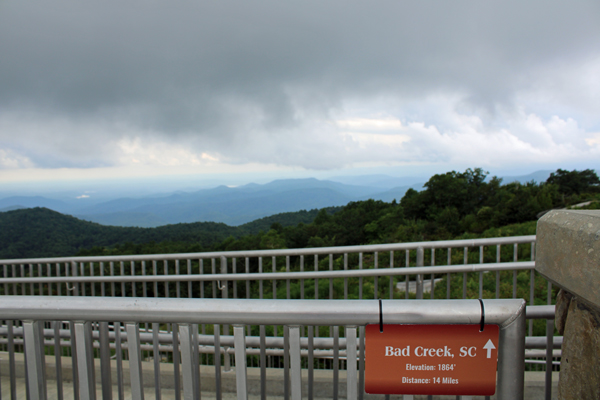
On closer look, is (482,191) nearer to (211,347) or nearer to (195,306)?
(211,347)

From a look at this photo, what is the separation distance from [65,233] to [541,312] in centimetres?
4738

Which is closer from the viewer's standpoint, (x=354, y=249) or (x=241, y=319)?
(x=241, y=319)

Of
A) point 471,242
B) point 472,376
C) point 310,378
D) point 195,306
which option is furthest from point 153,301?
point 471,242

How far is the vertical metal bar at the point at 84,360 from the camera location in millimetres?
1474

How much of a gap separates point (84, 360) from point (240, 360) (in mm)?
668

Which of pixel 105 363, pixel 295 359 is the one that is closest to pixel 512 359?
pixel 295 359

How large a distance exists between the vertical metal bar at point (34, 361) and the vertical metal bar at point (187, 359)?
2.08 feet

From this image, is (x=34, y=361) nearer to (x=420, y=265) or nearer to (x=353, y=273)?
(x=353, y=273)

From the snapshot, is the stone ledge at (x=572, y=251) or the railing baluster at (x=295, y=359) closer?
the stone ledge at (x=572, y=251)

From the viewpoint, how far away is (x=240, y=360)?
4.56 feet

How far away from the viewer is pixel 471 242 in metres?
4.28

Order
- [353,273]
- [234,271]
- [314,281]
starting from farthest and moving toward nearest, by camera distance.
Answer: [314,281] → [234,271] → [353,273]

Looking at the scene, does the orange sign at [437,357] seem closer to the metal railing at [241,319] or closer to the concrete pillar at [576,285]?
the metal railing at [241,319]

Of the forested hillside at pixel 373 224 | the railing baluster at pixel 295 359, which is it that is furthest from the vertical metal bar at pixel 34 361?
the forested hillside at pixel 373 224
